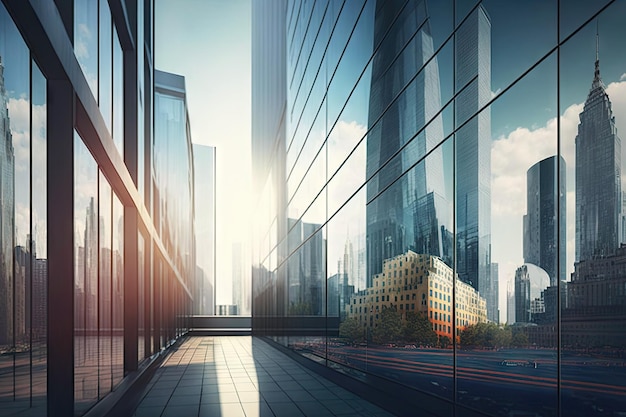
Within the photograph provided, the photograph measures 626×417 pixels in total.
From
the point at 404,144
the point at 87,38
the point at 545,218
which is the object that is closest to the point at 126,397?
the point at 87,38

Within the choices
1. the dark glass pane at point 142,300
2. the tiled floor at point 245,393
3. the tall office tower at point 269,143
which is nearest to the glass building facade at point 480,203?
the tiled floor at point 245,393

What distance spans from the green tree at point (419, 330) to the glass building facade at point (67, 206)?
4.31m

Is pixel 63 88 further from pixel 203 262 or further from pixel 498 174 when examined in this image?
pixel 203 262

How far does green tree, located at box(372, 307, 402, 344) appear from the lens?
1001 cm

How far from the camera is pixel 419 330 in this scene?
9016 mm

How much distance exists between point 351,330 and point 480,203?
257 inches

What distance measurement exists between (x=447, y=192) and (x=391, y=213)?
2.41 meters

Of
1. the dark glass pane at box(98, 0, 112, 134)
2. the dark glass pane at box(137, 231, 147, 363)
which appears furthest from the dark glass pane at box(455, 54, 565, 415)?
the dark glass pane at box(137, 231, 147, 363)

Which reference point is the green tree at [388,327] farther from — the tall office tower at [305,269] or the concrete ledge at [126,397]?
the tall office tower at [305,269]

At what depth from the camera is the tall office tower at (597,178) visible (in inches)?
187

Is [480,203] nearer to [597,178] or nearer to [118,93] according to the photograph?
[597,178]

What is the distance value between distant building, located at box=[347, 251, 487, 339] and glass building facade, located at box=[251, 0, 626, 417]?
32 millimetres

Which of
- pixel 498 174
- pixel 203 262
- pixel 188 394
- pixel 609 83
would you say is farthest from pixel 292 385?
pixel 203 262

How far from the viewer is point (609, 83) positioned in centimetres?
489
